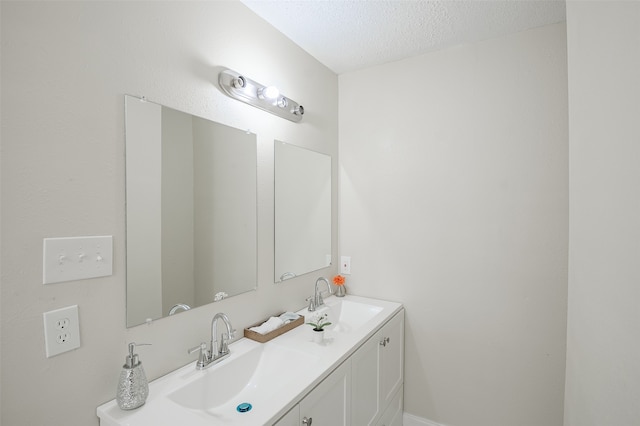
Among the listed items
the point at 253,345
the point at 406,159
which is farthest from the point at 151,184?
the point at 406,159

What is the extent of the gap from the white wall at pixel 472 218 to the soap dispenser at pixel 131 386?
1582 mm

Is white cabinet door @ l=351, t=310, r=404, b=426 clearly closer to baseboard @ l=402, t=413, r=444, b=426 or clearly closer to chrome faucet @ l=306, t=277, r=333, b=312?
baseboard @ l=402, t=413, r=444, b=426

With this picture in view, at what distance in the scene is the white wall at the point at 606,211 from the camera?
565mm

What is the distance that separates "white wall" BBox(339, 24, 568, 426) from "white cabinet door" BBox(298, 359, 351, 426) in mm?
887

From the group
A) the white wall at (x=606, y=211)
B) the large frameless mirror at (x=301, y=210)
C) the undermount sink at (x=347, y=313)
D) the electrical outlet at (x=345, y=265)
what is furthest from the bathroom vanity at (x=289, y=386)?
the white wall at (x=606, y=211)

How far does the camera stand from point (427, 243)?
6.76ft

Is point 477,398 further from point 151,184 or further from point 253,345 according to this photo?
point 151,184

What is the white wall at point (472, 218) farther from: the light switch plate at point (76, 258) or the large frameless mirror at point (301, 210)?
the light switch plate at point (76, 258)

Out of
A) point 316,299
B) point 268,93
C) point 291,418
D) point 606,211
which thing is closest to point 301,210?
point 316,299

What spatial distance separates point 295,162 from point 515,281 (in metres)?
1.50

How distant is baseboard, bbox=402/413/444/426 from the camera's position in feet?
6.71

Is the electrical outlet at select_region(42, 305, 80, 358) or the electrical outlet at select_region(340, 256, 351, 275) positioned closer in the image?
the electrical outlet at select_region(42, 305, 80, 358)

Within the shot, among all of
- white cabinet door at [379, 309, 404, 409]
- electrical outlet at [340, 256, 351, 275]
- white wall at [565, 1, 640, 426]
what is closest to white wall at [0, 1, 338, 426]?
white cabinet door at [379, 309, 404, 409]

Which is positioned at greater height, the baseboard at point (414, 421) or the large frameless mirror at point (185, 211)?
the large frameless mirror at point (185, 211)
